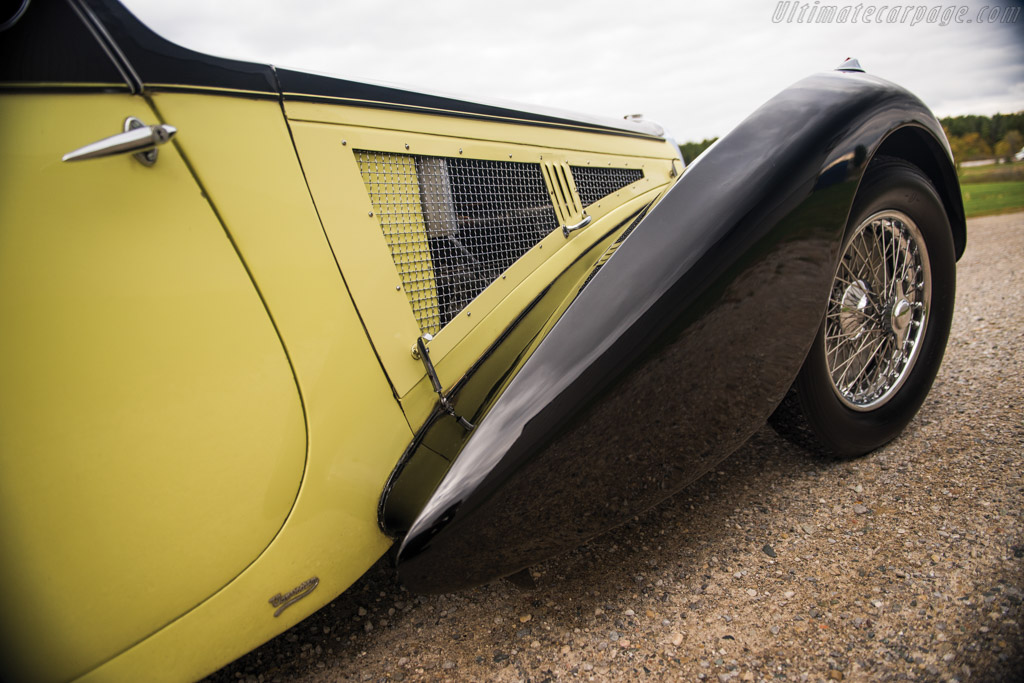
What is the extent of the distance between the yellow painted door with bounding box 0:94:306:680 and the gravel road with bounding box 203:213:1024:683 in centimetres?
55

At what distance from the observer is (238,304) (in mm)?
1042

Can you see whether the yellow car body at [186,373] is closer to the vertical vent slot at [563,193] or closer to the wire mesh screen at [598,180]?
the vertical vent slot at [563,193]

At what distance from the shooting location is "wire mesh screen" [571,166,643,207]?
1.99 metres

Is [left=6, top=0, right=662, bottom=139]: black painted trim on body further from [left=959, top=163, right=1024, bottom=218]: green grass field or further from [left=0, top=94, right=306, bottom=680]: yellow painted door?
[left=959, top=163, right=1024, bottom=218]: green grass field

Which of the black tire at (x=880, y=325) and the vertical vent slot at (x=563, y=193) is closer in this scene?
the black tire at (x=880, y=325)

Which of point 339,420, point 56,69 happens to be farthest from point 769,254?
point 56,69

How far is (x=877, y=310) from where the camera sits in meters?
1.72

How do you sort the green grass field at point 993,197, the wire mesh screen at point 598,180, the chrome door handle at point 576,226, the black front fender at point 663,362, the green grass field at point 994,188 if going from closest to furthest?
the black front fender at point 663,362 < the chrome door handle at point 576,226 < the wire mesh screen at point 598,180 < the green grass field at point 994,188 < the green grass field at point 993,197

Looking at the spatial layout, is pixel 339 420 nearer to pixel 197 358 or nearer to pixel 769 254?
pixel 197 358

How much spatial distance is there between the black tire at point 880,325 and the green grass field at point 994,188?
27.5ft

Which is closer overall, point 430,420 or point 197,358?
point 197,358

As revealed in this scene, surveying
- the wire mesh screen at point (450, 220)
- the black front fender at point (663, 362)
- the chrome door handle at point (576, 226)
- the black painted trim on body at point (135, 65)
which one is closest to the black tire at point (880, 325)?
the black front fender at point (663, 362)

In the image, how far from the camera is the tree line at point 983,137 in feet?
22.3

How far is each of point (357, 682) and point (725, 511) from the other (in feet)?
3.75
